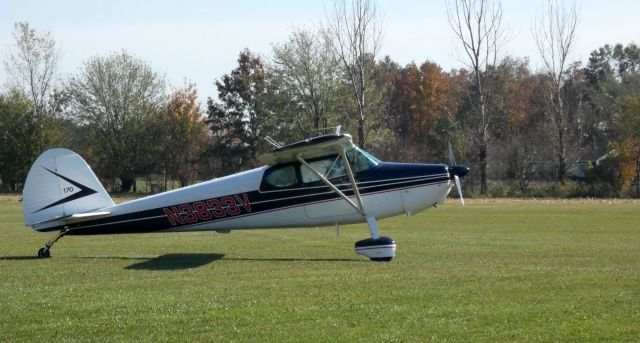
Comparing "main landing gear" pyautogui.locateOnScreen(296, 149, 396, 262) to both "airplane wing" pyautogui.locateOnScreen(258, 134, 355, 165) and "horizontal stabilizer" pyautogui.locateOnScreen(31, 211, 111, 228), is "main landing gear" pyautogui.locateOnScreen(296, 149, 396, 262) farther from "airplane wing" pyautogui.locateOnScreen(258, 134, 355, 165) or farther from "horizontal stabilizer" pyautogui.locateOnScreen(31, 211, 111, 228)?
"horizontal stabilizer" pyautogui.locateOnScreen(31, 211, 111, 228)

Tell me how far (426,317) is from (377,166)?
309 inches

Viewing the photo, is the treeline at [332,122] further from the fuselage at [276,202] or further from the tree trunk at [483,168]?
the fuselage at [276,202]

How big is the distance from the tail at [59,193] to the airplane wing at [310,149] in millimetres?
3655

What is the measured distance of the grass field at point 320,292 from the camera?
8.93 m

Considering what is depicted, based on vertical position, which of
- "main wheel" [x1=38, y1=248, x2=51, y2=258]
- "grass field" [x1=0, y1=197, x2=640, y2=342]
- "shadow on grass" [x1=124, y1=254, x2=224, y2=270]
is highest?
"main wheel" [x1=38, y1=248, x2=51, y2=258]

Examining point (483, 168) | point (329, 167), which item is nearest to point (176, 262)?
point (329, 167)

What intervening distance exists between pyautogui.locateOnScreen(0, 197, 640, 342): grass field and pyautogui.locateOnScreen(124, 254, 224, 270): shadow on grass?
22mm

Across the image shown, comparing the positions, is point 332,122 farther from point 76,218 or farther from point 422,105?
point 76,218

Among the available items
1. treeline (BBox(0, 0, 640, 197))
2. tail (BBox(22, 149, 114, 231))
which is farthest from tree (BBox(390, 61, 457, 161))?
tail (BBox(22, 149, 114, 231))

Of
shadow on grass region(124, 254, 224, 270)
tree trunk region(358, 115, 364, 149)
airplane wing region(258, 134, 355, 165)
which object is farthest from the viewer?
tree trunk region(358, 115, 364, 149)

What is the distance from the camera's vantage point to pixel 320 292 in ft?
37.2

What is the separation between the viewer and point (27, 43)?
2854 inches

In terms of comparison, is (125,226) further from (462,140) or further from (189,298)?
(462,140)

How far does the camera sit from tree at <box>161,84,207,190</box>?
6981cm
